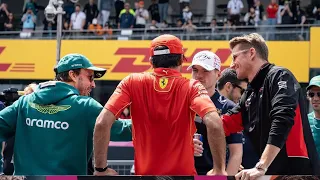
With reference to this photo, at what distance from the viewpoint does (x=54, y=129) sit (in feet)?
15.3

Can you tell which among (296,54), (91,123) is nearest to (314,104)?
(91,123)

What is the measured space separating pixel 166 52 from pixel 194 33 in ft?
58.9

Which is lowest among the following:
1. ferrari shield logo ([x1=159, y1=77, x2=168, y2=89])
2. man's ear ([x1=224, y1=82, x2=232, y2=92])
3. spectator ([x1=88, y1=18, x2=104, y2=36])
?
man's ear ([x1=224, y1=82, x2=232, y2=92])

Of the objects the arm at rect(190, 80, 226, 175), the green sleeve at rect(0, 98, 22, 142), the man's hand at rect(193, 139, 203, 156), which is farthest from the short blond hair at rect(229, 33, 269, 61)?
the green sleeve at rect(0, 98, 22, 142)

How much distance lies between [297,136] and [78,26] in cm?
2070

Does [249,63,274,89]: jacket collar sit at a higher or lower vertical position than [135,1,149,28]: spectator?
lower

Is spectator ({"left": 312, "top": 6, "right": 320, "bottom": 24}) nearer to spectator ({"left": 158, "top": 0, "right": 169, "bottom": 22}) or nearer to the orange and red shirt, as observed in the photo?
spectator ({"left": 158, "top": 0, "right": 169, "bottom": 22})

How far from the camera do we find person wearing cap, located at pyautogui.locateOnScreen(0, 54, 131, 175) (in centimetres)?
467

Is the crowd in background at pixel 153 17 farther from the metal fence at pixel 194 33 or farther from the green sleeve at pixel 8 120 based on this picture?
the green sleeve at pixel 8 120

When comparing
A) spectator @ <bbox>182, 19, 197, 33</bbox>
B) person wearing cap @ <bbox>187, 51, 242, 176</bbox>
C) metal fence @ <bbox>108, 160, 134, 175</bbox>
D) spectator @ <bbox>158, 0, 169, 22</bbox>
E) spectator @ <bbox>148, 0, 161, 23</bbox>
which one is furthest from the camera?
spectator @ <bbox>158, 0, 169, 22</bbox>

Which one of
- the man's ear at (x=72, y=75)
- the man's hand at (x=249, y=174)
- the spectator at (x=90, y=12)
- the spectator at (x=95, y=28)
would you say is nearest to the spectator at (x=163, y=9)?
the spectator at (x=90, y=12)

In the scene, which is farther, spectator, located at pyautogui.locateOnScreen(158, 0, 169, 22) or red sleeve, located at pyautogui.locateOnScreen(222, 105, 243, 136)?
spectator, located at pyautogui.locateOnScreen(158, 0, 169, 22)

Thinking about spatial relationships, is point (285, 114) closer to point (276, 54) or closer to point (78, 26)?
point (276, 54)

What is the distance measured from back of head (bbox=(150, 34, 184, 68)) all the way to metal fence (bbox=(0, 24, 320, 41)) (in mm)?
17217
